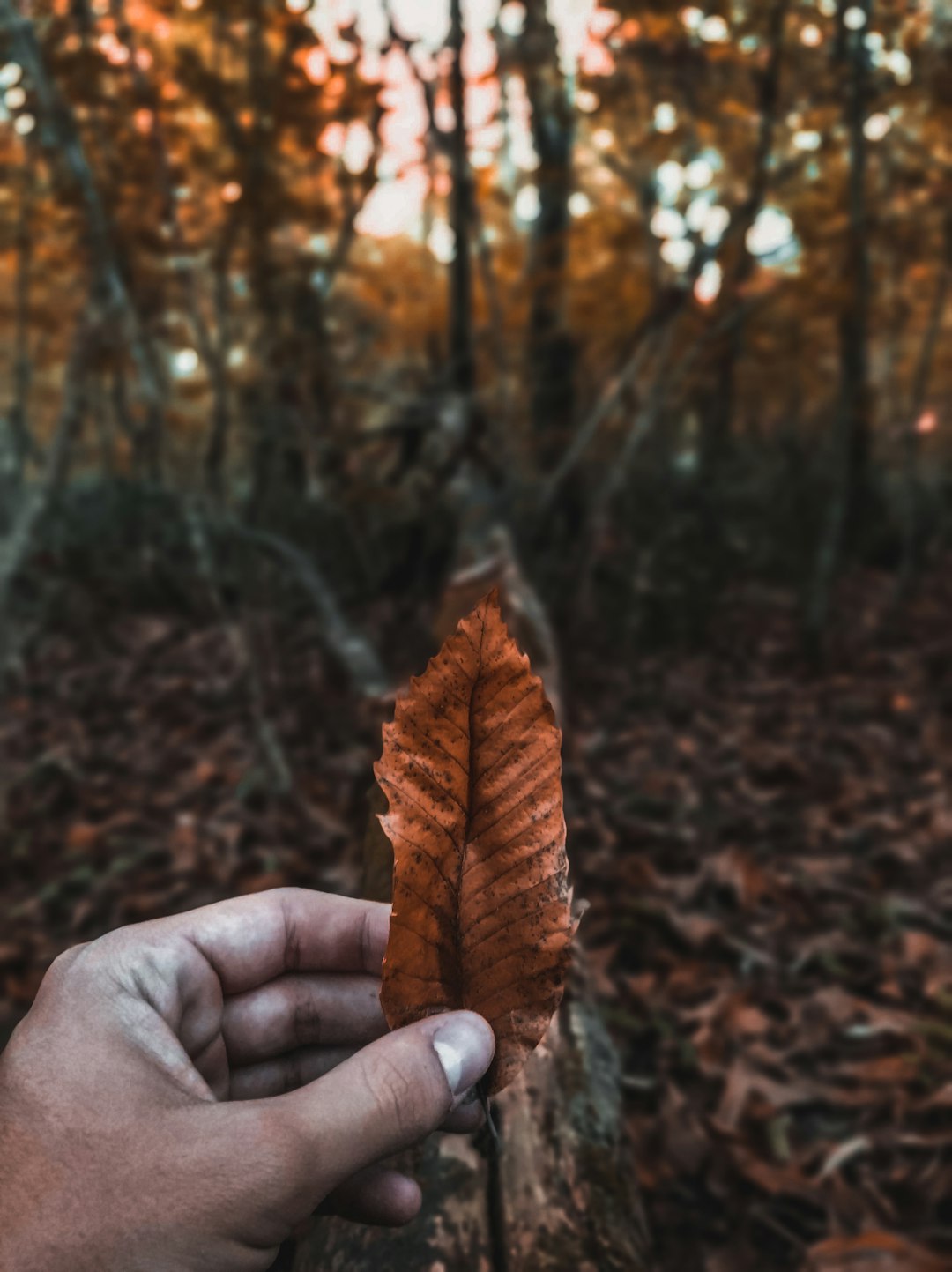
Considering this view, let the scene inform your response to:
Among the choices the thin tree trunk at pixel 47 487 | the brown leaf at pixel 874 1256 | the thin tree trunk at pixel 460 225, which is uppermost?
the thin tree trunk at pixel 460 225

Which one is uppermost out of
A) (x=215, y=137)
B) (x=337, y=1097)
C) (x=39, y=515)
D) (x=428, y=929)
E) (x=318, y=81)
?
(x=215, y=137)

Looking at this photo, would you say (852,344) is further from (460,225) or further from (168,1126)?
(168,1126)

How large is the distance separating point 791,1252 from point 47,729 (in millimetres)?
5399

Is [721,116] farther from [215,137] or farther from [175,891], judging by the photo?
[175,891]

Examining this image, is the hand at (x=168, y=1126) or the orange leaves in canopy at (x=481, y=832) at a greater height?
the orange leaves in canopy at (x=481, y=832)

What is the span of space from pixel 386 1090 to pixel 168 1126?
0.71 feet

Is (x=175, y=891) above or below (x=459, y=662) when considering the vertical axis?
below

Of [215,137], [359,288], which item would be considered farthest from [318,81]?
[359,288]

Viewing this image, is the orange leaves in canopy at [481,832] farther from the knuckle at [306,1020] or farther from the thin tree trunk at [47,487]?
the thin tree trunk at [47,487]

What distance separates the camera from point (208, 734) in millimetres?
5559

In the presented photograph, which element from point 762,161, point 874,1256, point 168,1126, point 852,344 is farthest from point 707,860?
point 852,344

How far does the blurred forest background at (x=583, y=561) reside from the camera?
2.68 meters

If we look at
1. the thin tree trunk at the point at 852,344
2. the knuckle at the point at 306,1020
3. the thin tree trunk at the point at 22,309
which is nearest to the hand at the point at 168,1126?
the knuckle at the point at 306,1020

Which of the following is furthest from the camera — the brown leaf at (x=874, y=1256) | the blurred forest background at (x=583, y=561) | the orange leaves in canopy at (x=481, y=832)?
the blurred forest background at (x=583, y=561)
